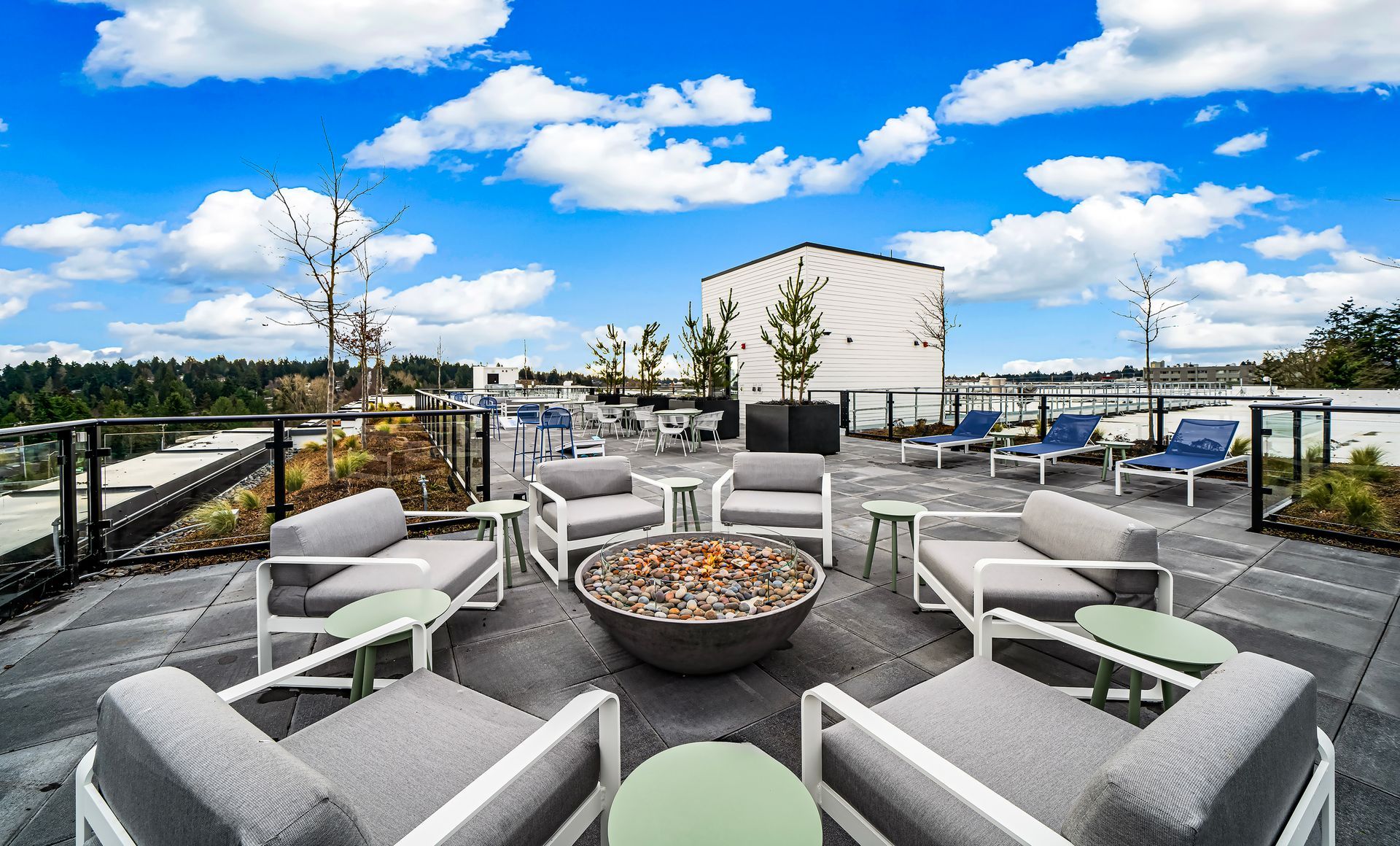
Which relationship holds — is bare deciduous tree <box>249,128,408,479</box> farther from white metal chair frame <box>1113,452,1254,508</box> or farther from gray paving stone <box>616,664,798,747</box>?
white metal chair frame <box>1113,452,1254,508</box>

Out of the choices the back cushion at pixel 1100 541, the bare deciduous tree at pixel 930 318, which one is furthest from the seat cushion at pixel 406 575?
the bare deciduous tree at pixel 930 318

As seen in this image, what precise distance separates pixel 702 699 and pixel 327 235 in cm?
776

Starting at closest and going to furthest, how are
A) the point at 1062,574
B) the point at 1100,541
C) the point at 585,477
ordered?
1. the point at 1100,541
2. the point at 1062,574
3. the point at 585,477

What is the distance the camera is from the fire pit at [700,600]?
2105 mm

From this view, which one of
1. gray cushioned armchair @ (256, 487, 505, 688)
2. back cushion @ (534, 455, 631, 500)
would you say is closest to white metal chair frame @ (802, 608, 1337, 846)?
gray cushioned armchair @ (256, 487, 505, 688)

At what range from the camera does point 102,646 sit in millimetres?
2705

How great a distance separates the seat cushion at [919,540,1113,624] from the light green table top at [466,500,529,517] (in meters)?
2.52

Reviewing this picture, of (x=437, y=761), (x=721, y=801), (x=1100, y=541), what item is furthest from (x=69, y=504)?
(x=1100, y=541)

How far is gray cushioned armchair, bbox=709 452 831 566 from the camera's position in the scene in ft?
12.4

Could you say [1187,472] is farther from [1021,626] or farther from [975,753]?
[975,753]

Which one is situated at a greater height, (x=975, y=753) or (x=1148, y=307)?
(x=1148, y=307)

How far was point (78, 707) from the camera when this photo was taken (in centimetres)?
220

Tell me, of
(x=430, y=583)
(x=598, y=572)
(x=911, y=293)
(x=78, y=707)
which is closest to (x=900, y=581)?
(x=598, y=572)

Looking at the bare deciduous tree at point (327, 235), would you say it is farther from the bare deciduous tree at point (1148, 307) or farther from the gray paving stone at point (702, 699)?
the bare deciduous tree at point (1148, 307)
